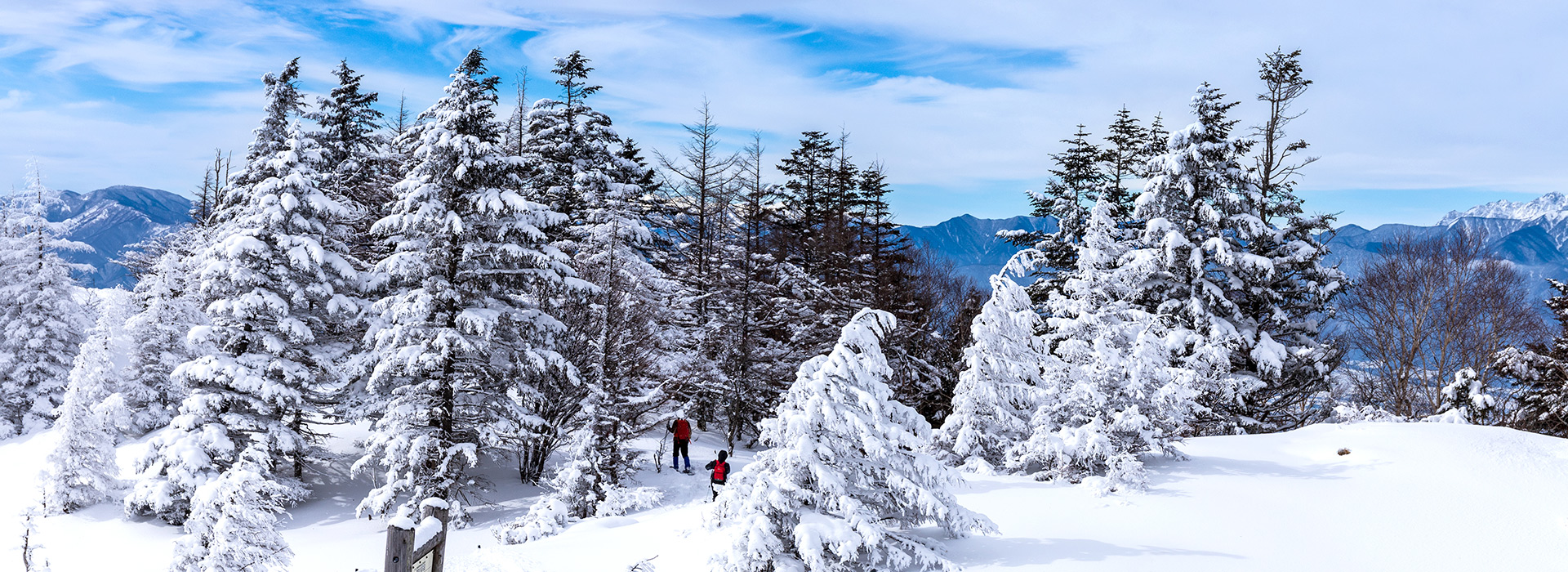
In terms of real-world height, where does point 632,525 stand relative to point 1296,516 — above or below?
below

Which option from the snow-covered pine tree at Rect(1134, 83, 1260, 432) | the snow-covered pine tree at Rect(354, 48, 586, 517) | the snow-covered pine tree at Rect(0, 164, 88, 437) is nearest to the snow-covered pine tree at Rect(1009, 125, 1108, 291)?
the snow-covered pine tree at Rect(1134, 83, 1260, 432)

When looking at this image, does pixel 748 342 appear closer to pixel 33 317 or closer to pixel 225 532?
pixel 225 532

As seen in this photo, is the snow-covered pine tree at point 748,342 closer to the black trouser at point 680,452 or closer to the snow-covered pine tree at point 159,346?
the black trouser at point 680,452

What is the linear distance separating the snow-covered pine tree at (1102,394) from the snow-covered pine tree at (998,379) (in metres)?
0.32

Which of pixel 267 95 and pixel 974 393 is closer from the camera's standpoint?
pixel 974 393

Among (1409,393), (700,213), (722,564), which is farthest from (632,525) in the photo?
(1409,393)

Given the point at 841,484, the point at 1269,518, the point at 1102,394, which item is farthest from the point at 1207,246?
the point at 841,484

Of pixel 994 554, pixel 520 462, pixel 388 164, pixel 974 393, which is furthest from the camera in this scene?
pixel 388 164

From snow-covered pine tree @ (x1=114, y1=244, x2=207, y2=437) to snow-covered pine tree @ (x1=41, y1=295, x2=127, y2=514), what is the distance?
3.15 ft

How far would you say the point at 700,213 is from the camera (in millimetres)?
28062

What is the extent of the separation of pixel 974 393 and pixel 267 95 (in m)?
17.4

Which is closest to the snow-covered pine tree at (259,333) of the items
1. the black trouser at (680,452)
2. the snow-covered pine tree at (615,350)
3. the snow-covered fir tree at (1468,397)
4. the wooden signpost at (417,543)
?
the snow-covered pine tree at (615,350)

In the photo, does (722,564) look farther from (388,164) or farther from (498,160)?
(388,164)

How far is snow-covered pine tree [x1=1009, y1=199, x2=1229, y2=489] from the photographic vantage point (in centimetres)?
1112
